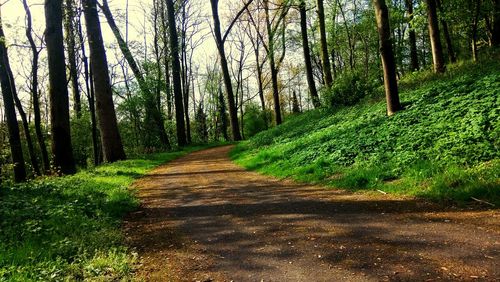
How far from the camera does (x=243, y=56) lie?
170ft

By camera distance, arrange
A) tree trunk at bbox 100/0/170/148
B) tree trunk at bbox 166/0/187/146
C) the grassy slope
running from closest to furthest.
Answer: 1. the grassy slope
2. tree trunk at bbox 100/0/170/148
3. tree trunk at bbox 166/0/187/146

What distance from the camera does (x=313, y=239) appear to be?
5.22m

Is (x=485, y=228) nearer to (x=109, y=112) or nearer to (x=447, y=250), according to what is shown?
(x=447, y=250)

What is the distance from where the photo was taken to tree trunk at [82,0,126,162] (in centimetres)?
1703

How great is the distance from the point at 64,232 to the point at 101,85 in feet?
40.7

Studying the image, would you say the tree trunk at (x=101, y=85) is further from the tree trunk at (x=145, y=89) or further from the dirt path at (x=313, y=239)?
the dirt path at (x=313, y=239)

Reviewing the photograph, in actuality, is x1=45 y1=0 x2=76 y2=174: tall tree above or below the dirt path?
above

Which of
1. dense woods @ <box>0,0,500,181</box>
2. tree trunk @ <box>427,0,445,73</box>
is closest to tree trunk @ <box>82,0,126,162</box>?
dense woods @ <box>0,0,500,181</box>

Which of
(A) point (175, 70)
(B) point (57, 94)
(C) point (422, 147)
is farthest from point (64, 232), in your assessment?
(A) point (175, 70)

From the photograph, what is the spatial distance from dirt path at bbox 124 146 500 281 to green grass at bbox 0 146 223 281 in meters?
0.37

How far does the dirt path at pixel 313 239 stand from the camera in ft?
13.4

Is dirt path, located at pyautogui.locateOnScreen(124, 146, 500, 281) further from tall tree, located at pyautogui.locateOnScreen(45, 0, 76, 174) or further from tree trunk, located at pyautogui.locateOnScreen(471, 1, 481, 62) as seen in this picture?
tree trunk, located at pyautogui.locateOnScreen(471, 1, 481, 62)

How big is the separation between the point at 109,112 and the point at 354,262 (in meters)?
15.2

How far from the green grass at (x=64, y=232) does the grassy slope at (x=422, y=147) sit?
4.90 meters
